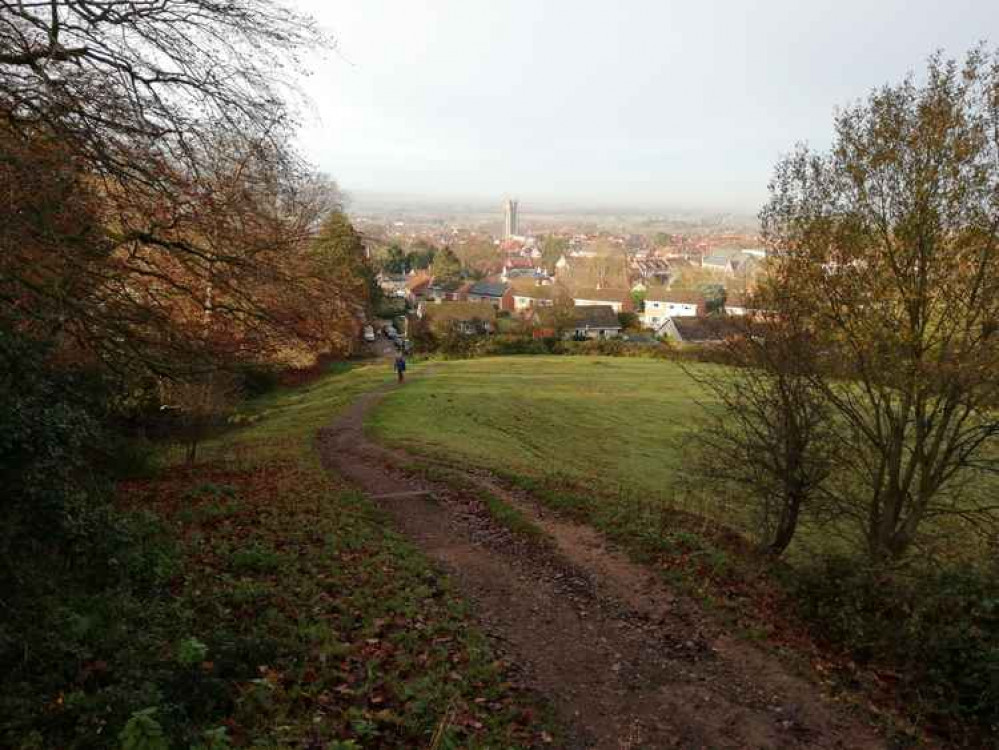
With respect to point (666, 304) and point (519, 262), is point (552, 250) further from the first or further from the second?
point (666, 304)

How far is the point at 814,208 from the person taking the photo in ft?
35.4

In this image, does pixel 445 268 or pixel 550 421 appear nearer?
pixel 550 421

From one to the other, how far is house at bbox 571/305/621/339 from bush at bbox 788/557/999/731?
62947 mm

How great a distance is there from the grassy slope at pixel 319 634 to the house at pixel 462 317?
45.8 m

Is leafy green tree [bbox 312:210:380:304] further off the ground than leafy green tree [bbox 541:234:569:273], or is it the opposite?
leafy green tree [bbox 541:234:569:273]

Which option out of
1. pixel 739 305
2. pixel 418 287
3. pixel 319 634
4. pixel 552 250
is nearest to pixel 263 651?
pixel 319 634

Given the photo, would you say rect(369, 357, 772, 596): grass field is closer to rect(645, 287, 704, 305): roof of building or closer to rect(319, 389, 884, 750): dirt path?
rect(319, 389, 884, 750): dirt path

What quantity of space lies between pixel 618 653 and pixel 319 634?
3578 mm

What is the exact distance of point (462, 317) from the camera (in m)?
64.4

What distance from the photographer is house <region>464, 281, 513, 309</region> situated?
94.6 m

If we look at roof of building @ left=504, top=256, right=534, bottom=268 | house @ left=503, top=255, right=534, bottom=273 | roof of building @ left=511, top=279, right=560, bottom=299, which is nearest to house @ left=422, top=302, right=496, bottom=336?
roof of building @ left=511, top=279, right=560, bottom=299

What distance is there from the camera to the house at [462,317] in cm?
5784

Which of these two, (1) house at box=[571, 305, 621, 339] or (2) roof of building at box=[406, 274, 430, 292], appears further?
(2) roof of building at box=[406, 274, 430, 292]

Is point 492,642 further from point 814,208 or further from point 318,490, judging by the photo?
point 814,208
